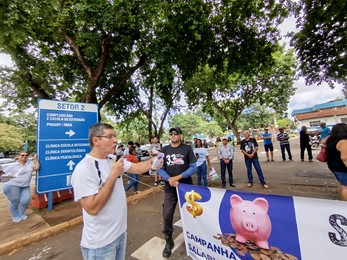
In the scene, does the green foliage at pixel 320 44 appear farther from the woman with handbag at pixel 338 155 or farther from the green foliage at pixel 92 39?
the woman with handbag at pixel 338 155

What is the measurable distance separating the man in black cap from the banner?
449 mm

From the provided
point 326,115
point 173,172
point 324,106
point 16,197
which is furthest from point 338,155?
point 324,106

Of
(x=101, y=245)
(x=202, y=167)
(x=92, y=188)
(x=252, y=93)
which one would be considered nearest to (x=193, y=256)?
(x=101, y=245)

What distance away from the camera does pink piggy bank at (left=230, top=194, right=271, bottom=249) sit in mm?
1911

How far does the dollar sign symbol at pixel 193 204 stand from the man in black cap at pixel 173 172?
0.40m

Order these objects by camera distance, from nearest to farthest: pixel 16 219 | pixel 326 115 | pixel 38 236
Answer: pixel 38 236
pixel 16 219
pixel 326 115

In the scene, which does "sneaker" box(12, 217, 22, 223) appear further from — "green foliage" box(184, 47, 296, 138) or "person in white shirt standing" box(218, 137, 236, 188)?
"green foliage" box(184, 47, 296, 138)

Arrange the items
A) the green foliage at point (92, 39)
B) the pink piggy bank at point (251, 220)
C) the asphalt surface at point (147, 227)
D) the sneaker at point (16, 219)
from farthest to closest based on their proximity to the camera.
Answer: the green foliage at point (92, 39) < the sneaker at point (16, 219) < the asphalt surface at point (147, 227) < the pink piggy bank at point (251, 220)

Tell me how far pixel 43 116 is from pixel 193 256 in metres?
4.98

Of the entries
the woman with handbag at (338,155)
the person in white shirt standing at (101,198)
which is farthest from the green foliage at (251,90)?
the person in white shirt standing at (101,198)

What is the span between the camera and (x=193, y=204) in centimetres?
262

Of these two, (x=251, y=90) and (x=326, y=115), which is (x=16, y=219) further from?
(x=326, y=115)

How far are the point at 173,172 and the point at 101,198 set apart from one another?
1.93m

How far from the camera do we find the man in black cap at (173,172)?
10.2 feet
